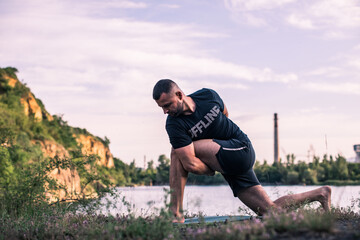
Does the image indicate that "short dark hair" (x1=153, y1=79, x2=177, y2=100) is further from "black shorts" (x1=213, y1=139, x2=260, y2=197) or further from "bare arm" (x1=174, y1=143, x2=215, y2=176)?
"black shorts" (x1=213, y1=139, x2=260, y2=197)

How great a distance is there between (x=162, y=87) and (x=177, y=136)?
599 mm

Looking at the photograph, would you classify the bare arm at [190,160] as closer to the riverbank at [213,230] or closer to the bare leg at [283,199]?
the riverbank at [213,230]

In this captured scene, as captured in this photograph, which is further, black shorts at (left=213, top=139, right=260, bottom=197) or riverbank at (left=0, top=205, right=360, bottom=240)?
black shorts at (left=213, top=139, right=260, bottom=197)

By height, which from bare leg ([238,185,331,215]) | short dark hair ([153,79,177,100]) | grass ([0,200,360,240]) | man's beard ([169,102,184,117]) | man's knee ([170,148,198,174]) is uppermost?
short dark hair ([153,79,177,100])

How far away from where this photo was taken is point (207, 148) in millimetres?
5250

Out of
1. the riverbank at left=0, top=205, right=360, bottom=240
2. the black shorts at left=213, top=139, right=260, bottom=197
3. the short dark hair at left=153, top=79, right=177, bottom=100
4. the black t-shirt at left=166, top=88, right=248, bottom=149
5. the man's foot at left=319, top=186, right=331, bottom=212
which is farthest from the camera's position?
the man's foot at left=319, top=186, right=331, bottom=212

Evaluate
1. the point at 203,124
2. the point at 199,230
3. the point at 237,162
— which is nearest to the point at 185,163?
the point at 203,124

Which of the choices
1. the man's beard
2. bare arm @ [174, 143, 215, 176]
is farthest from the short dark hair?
bare arm @ [174, 143, 215, 176]

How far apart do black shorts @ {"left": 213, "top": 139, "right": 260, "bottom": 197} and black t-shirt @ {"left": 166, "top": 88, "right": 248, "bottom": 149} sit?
0.19 m

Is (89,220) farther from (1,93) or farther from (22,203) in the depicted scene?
(1,93)

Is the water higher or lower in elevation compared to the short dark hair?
lower

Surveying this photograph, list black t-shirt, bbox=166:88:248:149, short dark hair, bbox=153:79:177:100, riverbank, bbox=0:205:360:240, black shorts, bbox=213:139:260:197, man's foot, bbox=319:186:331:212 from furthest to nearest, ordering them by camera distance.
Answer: man's foot, bbox=319:186:331:212 < black shorts, bbox=213:139:260:197 < black t-shirt, bbox=166:88:248:149 < short dark hair, bbox=153:79:177:100 < riverbank, bbox=0:205:360:240

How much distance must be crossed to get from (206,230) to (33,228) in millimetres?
2221

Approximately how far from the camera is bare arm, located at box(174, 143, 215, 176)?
5078 mm
